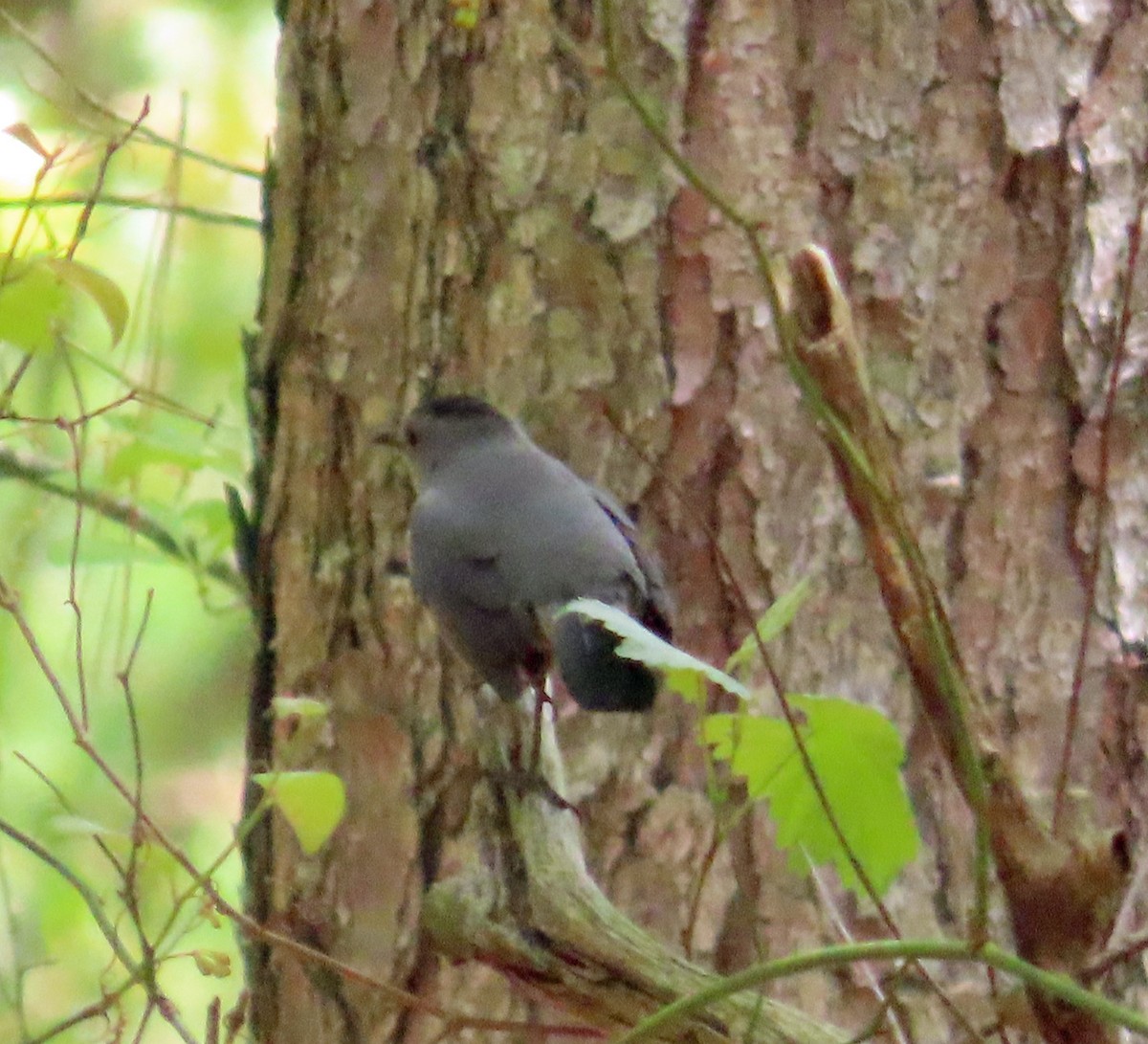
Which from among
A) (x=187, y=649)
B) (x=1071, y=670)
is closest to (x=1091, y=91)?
(x=1071, y=670)

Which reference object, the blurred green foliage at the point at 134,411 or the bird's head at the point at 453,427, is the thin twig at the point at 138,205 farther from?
the blurred green foliage at the point at 134,411

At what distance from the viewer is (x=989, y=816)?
975 millimetres

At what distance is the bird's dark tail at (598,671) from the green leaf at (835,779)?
398 mm

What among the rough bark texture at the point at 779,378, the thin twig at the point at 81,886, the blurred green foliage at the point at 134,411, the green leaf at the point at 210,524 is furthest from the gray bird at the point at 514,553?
the blurred green foliage at the point at 134,411

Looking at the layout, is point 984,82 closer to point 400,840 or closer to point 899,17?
point 899,17

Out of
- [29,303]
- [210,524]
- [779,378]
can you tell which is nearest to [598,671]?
[779,378]

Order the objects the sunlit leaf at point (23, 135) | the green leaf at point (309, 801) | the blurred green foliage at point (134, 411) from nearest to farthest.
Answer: the green leaf at point (309, 801)
the sunlit leaf at point (23, 135)
the blurred green foliage at point (134, 411)

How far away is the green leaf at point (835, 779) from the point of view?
1.09 metres

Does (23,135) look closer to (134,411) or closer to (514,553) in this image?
(514,553)

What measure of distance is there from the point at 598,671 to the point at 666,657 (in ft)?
1.79

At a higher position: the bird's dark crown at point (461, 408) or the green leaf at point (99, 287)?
the green leaf at point (99, 287)

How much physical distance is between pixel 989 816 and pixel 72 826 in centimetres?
69

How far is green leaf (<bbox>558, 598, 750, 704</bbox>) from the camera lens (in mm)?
959

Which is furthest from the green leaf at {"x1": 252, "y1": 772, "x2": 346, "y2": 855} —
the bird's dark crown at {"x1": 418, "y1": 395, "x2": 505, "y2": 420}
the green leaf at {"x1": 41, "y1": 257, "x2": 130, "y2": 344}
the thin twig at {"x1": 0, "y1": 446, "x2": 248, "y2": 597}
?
the thin twig at {"x1": 0, "y1": 446, "x2": 248, "y2": 597}
